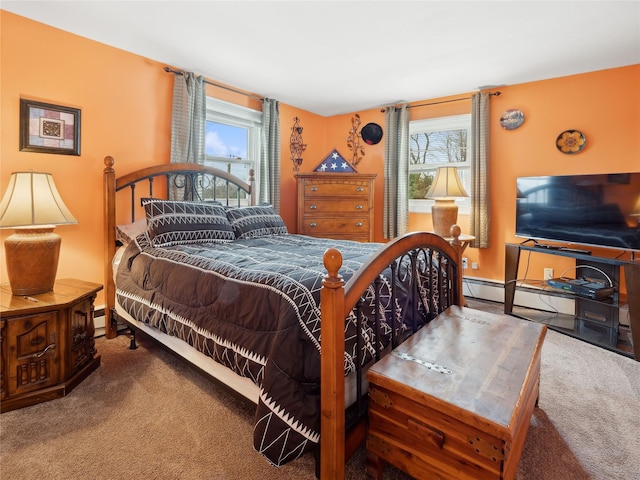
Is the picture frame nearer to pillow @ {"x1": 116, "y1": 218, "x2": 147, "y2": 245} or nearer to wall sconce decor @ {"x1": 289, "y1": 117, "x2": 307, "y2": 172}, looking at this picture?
pillow @ {"x1": 116, "y1": 218, "x2": 147, "y2": 245}

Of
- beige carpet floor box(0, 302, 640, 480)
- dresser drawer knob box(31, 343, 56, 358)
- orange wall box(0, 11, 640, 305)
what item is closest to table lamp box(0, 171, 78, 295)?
dresser drawer knob box(31, 343, 56, 358)

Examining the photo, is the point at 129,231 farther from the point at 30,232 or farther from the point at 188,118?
the point at 188,118

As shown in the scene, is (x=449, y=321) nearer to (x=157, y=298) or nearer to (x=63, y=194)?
(x=157, y=298)

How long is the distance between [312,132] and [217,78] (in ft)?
5.42

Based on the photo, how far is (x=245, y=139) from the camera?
13.3 feet

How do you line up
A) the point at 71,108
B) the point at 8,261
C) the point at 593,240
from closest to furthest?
the point at 8,261
the point at 71,108
the point at 593,240

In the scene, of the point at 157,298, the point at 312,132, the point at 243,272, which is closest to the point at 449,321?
the point at 243,272

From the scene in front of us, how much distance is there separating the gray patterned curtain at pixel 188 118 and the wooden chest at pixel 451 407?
8.88 feet

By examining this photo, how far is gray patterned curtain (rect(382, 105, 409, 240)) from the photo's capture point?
13.9ft

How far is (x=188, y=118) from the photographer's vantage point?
10.6ft

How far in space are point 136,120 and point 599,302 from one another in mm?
4131

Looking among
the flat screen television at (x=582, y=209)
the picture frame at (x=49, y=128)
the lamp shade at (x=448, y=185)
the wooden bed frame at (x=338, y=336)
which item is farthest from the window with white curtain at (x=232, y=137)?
the flat screen television at (x=582, y=209)

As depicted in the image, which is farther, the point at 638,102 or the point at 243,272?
the point at 638,102

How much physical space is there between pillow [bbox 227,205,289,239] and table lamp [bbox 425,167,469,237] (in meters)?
1.67
